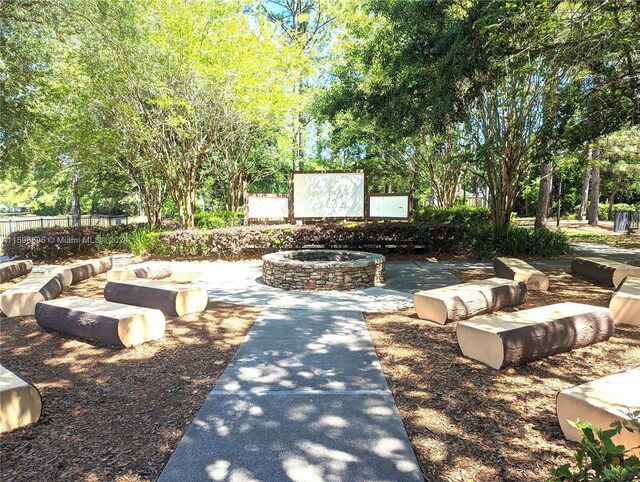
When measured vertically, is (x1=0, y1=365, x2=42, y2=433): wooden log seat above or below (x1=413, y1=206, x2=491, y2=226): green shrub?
below

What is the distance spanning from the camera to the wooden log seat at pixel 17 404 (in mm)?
3092

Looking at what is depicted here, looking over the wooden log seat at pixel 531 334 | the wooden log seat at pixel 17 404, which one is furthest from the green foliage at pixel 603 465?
the wooden log seat at pixel 17 404

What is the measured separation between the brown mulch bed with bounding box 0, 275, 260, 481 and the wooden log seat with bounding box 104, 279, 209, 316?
39 cm

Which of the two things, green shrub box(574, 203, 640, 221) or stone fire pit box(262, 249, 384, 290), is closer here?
stone fire pit box(262, 249, 384, 290)

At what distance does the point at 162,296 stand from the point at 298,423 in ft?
13.1

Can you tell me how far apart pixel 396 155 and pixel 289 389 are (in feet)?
71.7

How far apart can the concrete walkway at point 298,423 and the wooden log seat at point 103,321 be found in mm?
1393

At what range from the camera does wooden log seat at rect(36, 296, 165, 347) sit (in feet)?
16.0

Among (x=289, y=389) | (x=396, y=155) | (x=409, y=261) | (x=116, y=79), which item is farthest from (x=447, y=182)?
(x=289, y=389)

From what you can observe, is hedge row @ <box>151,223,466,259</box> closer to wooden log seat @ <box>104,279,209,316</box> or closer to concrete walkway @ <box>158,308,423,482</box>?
wooden log seat @ <box>104,279,209,316</box>

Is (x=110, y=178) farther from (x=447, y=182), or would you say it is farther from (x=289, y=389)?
(x=289, y=389)

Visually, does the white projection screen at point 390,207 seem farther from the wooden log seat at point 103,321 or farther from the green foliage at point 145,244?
the wooden log seat at point 103,321

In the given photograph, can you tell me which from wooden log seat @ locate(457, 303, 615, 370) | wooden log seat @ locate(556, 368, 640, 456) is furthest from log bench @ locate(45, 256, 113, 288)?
wooden log seat @ locate(556, 368, 640, 456)

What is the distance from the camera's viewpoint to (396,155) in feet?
78.2
